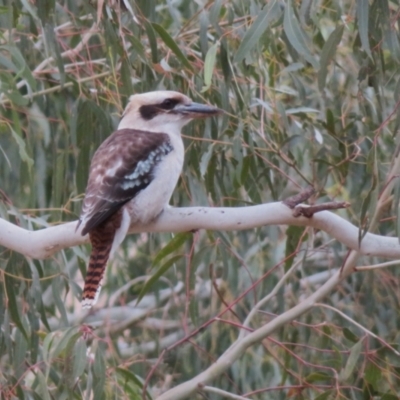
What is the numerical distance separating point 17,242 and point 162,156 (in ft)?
1.85

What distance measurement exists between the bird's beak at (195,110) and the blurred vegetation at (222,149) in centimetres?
7

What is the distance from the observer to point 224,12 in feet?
11.7

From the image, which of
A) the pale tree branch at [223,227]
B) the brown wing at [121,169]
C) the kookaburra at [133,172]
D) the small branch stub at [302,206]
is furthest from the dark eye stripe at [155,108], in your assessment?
the small branch stub at [302,206]

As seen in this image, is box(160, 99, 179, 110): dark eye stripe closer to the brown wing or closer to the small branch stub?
the brown wing

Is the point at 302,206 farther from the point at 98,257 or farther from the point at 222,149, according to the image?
the point at 222,149

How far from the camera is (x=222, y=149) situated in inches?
126

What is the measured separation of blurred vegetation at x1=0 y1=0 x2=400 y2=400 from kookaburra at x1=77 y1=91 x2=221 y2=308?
8 centimetres

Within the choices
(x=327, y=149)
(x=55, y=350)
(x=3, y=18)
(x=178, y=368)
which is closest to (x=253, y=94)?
(x=327, y=149)

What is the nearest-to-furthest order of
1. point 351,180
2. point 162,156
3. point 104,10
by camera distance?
point 104,10 < point 162,156 < point 351,180

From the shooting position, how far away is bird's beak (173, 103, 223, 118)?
3018 millimetres

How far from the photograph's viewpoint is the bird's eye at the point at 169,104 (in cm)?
307

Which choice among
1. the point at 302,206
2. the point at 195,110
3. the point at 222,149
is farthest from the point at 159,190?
the point at 302,206

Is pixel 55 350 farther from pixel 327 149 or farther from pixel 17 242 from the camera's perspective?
pixel 327 149

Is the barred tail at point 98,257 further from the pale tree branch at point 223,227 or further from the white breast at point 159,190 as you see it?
the pale tree branch at point 223,227
